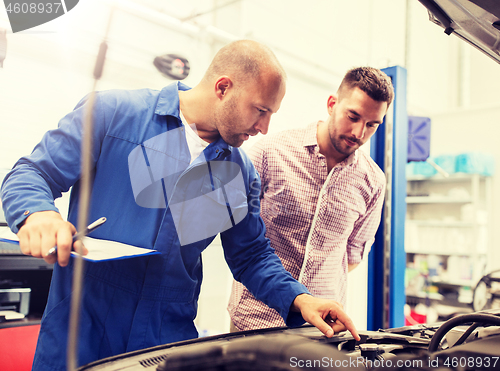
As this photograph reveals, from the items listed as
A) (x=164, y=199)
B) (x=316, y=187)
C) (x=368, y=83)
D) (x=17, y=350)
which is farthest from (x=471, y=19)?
(x=17, y=350)

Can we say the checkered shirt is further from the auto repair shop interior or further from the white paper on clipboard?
the white paper on clipboard

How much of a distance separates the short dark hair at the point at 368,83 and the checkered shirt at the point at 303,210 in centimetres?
19

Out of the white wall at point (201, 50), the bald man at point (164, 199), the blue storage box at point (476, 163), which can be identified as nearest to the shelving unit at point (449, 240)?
the blue storage box at point (476, 163)

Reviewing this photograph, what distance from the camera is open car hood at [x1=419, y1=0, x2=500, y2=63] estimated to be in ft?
2.64

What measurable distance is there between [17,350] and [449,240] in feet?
15.6

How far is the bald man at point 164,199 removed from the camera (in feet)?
2.68

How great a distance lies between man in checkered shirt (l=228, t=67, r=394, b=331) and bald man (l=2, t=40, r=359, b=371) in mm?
245

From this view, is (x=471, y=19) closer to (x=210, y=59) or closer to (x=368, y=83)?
(x=368, y=83)

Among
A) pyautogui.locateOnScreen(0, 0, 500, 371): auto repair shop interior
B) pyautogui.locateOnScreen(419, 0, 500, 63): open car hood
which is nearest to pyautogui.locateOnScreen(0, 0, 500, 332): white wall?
pyautogui.locateOnScreen(0, 0, 500, 371): auto repair shop interior

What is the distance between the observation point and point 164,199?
0.90 m

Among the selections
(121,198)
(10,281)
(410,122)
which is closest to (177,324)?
(121,198)

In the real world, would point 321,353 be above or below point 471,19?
below

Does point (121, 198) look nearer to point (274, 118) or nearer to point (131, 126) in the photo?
point (131, 126)

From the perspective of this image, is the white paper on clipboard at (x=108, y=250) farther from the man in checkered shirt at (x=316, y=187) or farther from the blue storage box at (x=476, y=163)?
the blue storage box at (x=476, y=163)
